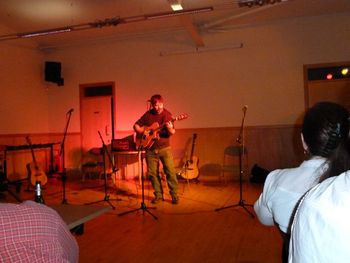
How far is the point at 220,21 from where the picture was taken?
21.4 feet

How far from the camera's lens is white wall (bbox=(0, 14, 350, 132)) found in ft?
21.5

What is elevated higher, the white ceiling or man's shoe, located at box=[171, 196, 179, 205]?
the white ceiling

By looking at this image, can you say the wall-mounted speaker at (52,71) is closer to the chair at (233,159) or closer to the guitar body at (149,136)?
the guitar body at (149,136)

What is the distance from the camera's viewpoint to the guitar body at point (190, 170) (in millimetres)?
6395

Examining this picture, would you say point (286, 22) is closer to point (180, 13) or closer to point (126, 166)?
point (180, 13)

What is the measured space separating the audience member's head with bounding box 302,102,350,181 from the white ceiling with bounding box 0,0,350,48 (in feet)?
14.5

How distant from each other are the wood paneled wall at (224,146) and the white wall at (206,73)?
0.17 meters

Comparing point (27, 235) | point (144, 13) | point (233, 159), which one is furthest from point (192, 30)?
point (27, 235)

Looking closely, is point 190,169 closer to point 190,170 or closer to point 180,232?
point 190,170

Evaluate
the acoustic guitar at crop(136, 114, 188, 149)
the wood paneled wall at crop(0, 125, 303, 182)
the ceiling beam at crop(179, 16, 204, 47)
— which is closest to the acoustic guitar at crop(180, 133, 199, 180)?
the wood paneled wall at crop(0, 125, 303, 182)

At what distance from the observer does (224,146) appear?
23.2 ft

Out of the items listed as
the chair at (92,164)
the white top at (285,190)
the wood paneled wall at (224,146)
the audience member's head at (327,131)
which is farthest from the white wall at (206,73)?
the audience member's head at (327,131)

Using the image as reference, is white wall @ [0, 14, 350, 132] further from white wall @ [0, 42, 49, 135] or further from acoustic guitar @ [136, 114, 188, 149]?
acoustic guitar @ [136, 114, 188, 149]

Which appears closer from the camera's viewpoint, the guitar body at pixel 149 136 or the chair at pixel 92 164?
the guitar body at pixel 149 136
